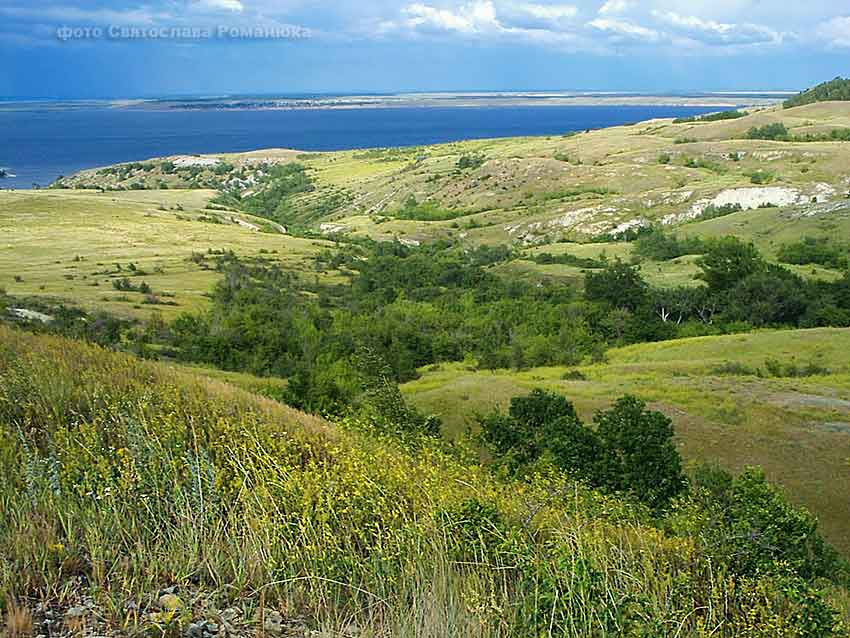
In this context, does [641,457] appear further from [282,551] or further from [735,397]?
[282,551]

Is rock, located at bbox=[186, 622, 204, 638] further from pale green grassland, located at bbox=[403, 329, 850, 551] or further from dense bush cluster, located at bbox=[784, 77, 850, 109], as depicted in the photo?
dense bush cluster, located at bbox=[784, 77, 850, 109]

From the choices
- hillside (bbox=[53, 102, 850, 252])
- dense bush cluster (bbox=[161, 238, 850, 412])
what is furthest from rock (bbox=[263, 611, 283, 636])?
hillside (bbox=[53, 102, 850, 252])

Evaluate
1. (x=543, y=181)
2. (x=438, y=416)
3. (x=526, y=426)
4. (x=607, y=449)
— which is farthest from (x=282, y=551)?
(x=543, y=181)

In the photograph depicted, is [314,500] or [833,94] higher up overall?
[833,94]

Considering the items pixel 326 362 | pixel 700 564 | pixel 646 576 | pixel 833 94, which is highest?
pixel 833 94

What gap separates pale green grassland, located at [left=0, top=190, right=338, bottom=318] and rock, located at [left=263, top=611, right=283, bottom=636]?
45608mm

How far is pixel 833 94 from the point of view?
182 m

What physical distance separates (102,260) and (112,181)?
102 meters

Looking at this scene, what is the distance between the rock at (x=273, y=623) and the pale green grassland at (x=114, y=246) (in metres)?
45.6

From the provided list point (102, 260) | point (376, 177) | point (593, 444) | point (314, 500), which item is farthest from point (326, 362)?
point (376, 177)

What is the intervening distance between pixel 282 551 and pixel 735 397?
32085mm

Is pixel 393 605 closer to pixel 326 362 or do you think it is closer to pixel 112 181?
pixel 326 362

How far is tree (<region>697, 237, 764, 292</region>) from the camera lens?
65.8 metres

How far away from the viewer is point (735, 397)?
3481cm
